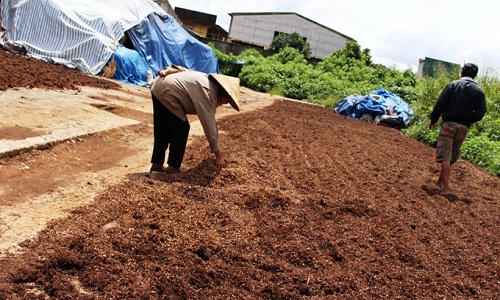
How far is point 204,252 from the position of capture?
3.02m

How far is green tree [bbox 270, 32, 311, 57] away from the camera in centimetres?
3681

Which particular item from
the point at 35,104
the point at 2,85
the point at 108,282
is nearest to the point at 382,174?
the point at 108,282

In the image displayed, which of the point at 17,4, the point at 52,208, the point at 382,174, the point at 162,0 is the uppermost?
the point at 162,0

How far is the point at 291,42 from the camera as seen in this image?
121ft

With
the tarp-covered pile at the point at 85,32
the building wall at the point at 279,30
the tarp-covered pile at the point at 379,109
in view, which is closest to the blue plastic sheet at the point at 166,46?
the tarp-covered pile at the point at 85,32

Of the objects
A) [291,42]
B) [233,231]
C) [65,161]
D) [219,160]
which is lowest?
[65,161]

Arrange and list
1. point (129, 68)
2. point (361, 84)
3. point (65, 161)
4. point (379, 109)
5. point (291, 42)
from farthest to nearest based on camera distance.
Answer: point (291, 42), point (361, 84), point (129, 68), point (379, 109), point (65, 161)

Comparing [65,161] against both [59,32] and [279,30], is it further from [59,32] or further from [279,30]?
[279,30]

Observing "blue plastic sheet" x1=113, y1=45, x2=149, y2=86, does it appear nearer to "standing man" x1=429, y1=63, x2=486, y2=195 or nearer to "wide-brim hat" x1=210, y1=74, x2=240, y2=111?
"wide-brim hat" x1=210, y1=74, x2=240, y2=111

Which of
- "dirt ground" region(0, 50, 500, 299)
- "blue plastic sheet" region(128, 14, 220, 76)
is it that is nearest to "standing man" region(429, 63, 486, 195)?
"dirt ground" region(0, 50, 500, 299)

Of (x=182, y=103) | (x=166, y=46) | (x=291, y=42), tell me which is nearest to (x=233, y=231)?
(x=182, y=103)

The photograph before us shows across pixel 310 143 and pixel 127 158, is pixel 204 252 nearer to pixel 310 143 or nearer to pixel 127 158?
pixel 127 158

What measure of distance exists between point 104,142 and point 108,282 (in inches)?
148

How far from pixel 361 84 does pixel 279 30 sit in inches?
827
